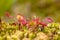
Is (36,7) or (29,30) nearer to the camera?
(29,30)

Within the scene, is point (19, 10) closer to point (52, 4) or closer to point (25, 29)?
point (52, 4)

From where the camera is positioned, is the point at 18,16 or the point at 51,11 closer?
the point at 18,16

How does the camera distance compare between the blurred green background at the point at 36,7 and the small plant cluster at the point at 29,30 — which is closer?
the small plant cluster at the point at 29,30

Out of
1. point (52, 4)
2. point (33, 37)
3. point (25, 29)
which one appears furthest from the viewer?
point (52, 4)

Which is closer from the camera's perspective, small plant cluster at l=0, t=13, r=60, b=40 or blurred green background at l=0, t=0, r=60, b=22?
small plant cluster at l=0, t=13, r=60, b=40

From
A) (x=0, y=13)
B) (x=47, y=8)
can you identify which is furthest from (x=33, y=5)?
(x=0, y=13)

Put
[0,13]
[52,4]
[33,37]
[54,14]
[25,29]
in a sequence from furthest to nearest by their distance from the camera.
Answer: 1. [52,4]
2. [54,14]
3. [0,13]
4. [25,29]
5. [33,37]

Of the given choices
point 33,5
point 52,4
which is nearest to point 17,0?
point 33,5
